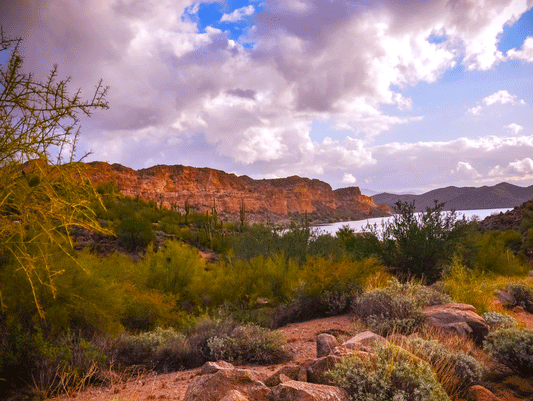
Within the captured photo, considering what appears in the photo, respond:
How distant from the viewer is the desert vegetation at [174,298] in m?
4.32

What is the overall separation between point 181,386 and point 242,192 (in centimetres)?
7665

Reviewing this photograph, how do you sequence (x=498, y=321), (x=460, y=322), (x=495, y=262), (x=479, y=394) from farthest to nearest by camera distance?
(x=495, y=262)
(x=498, y=321)
(x=460, y=322)
(x=479, y=394)

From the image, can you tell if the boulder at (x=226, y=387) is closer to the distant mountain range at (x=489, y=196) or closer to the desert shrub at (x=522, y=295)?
the desert shrub at (x=522, y=295)

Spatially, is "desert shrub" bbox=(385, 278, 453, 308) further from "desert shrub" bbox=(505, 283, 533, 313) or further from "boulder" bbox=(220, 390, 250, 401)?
"boulder" bbox=(220, 390, 250, 401)

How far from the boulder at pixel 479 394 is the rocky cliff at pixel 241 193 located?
145ft

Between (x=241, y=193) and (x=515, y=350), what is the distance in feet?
248

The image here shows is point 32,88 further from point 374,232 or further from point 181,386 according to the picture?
point 374,232

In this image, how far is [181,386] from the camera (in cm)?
509

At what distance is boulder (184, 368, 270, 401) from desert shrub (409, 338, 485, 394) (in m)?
2.24

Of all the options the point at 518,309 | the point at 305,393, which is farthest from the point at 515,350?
the point at 518,309

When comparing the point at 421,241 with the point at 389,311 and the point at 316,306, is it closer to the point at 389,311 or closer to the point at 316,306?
the point at 316,306

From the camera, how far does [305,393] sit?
3.37 m

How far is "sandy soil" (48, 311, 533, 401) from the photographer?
15.3 feet

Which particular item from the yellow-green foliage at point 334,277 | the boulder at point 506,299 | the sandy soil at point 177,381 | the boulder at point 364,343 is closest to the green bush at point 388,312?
the sandy soil at point 177,381
